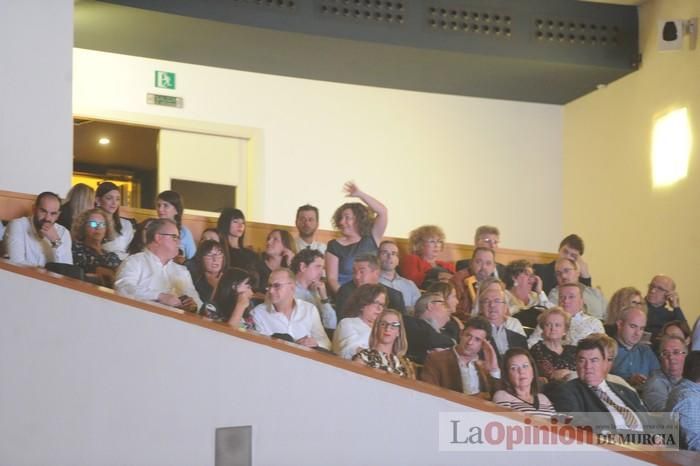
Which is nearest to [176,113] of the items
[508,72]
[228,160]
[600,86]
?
[228,160]

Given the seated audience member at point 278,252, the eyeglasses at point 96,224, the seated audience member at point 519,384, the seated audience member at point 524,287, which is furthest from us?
the seated audience member at point 524,287

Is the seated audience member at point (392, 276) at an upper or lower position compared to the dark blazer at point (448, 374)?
upper

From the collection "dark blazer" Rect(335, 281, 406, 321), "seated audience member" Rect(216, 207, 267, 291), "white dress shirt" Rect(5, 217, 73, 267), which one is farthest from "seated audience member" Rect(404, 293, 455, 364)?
"white dress shirt" Rect(5, 217, 73, 267)

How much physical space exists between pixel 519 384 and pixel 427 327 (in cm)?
64

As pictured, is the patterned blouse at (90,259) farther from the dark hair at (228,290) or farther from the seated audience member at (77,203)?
the dark hair at (228,290)

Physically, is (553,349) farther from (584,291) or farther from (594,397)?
(584,291)

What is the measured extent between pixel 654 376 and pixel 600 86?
121 inches

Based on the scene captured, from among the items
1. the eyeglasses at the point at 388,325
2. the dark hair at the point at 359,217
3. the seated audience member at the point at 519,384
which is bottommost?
the seated audience member at the point at 519,384

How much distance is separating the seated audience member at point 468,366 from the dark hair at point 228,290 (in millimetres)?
802

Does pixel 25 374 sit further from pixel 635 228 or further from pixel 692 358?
pixel 635 228

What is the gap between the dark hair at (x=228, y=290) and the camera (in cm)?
463

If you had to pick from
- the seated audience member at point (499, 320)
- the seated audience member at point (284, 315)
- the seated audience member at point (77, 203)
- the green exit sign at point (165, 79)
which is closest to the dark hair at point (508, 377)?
the seated audience member at point (499, 320)

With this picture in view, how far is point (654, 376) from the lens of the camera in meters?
4.83

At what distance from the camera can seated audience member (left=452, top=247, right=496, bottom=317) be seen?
548 centimetres
